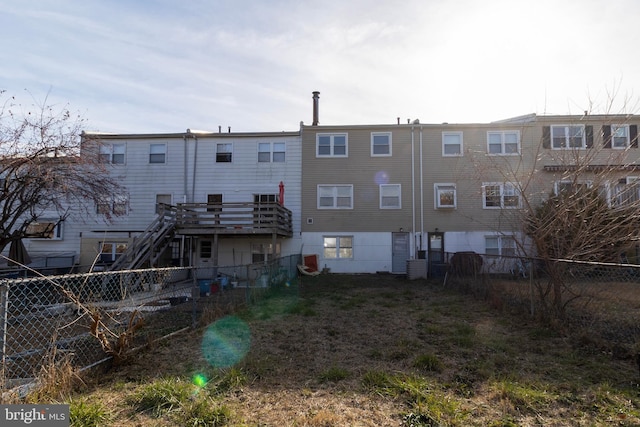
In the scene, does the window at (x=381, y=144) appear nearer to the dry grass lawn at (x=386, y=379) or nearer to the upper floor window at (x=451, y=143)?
the upper floor window at (x=451, y=143)

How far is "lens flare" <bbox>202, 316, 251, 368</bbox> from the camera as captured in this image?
16.4 ft

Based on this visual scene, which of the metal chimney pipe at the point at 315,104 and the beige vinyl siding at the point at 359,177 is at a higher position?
the metal chimney pipe at the point at 315,104

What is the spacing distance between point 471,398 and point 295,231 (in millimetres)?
15424

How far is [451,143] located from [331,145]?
228 inches

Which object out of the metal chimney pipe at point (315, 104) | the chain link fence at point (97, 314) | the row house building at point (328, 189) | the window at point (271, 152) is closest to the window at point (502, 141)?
the row house building at point (328, 189)

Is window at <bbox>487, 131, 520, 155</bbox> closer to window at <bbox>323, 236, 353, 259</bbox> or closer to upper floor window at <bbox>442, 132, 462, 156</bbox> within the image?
upper floor window at <bbox>442, 132, 462, 156</bbox>

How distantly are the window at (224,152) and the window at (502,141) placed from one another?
1242cm

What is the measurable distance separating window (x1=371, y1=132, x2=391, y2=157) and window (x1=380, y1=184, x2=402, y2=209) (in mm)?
1617

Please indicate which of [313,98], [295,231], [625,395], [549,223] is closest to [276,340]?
[625,395]

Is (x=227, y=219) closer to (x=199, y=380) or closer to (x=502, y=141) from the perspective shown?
(x=199, y=380)

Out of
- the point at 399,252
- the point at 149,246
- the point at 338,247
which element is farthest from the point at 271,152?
the point at 399,252

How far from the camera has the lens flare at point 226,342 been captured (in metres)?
4.98

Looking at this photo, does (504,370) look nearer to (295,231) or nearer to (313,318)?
(313,318)

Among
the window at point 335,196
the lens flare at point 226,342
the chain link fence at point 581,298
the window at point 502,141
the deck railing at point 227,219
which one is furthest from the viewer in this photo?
the window at point 335,196
